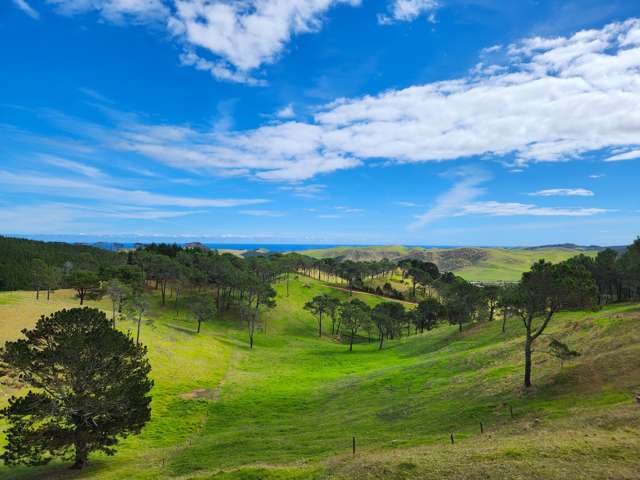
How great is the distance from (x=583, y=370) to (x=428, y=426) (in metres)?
18.3

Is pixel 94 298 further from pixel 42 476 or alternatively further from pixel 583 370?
pixel 583 370

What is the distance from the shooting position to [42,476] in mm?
33875

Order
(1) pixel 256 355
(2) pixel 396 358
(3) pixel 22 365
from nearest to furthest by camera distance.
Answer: (3) pixel 22 365 < (2) pixel 396 358 < (1) pixel 256 355

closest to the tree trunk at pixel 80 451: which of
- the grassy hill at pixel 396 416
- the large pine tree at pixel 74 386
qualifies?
the large pine tree at pixel 74 386

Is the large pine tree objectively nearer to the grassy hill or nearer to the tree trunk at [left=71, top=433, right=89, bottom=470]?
the tree trunk at [left=71, top=433, right=89, bottom=470]

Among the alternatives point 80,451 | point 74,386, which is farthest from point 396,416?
point 74,386

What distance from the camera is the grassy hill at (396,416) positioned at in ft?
75.3

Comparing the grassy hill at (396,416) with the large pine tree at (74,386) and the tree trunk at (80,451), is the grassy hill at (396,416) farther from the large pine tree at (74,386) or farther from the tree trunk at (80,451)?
the large pine tree at (74,386)

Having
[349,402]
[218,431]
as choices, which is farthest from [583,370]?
[218,431]

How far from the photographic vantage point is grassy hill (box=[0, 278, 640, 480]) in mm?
22953

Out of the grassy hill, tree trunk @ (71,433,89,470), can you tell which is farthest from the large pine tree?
the grassy hill

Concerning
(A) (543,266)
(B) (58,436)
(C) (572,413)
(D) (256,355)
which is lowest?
(D) (256,355)

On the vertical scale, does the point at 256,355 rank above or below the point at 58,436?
below

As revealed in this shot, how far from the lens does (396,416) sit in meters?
43.8
